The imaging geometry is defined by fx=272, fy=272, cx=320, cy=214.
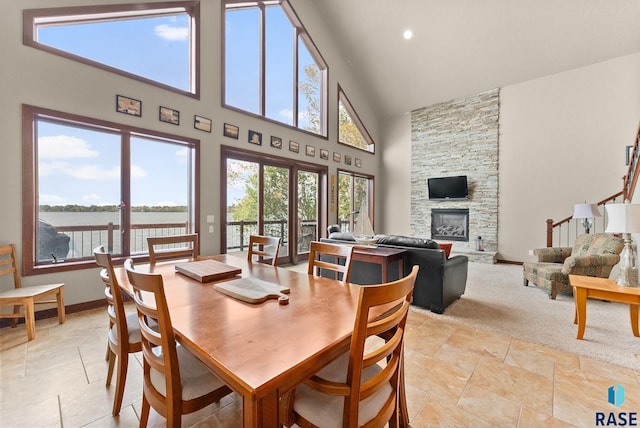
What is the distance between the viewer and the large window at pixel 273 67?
4.71 m

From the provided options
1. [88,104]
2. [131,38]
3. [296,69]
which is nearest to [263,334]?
[88,104]

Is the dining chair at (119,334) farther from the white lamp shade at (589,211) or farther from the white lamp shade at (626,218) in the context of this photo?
the white lamp shade at (589,211)

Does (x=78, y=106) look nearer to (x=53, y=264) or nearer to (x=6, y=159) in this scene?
(x=6, y=159)

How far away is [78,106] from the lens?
3064 millimetres

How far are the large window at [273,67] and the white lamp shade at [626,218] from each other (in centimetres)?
486

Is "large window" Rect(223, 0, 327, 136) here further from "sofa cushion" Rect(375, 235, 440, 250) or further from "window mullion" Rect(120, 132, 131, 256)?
"sofa cushion" Rect(375, 235, 440, 250)

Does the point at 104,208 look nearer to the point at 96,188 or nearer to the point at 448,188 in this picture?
the point at 96,188

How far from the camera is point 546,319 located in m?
2.90

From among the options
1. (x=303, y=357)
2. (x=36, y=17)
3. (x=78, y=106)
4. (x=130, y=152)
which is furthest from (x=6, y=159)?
(x=303, y=357)

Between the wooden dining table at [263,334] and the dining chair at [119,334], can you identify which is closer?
the wooden dining table at [263,334]

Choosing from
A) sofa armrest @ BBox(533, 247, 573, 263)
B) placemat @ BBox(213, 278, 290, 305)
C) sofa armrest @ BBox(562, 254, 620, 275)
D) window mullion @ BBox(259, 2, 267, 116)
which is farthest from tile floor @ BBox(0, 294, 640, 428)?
window mullion @ BBox(259, 2, 267, 116)

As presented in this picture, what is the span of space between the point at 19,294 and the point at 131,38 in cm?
327

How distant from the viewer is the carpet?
229cm

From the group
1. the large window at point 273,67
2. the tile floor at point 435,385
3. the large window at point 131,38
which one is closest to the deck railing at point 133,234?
the tile floor at point 435,385
